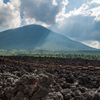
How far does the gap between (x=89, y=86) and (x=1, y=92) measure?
2.97 metres

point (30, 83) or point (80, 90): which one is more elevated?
point (30, 83)

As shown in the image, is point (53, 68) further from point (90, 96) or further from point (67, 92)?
point (90, 96)

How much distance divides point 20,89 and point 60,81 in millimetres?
1654

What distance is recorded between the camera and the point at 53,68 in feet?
21.3

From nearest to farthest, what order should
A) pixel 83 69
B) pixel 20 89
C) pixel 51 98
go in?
1. pixel 51 98
2. pixel 20 89
3. pixel 83 69

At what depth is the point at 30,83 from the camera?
3.59 m

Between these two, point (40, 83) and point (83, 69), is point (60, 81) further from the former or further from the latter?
point (83, 69)

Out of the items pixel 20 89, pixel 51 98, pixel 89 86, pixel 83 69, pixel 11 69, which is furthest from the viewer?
pixel 11 69

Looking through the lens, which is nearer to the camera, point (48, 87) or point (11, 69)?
point (48, 87)

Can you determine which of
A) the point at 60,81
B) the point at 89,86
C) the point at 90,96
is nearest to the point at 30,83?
the point at 60,81

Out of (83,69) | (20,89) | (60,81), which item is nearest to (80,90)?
(60,81)

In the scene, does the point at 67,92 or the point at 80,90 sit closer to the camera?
the point at 67,92

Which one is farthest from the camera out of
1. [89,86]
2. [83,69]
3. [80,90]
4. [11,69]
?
[11,69]

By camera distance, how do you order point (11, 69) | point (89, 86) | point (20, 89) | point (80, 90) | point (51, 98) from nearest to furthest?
point (51, 98), point (20, 89), point (80, 90), point (89, 86), point (11, 69)
